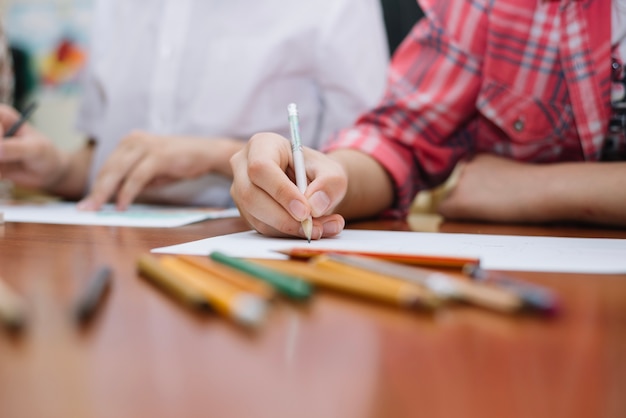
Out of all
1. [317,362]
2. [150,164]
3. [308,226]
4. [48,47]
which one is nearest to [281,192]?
[308,226]

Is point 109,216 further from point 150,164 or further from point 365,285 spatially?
point 365,285

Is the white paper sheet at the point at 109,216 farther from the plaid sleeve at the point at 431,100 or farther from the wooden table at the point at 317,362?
the wooden table at the point at 317,362

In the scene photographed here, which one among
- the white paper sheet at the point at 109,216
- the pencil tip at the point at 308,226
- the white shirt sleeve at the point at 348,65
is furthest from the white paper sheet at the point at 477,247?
the white shirt sleeve at the point at 348,65

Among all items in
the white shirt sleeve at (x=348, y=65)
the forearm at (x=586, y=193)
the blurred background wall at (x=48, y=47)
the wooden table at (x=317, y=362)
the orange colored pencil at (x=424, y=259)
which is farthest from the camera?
the blurred background wall at (x=48, y=47)

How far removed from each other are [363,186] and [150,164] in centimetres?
26

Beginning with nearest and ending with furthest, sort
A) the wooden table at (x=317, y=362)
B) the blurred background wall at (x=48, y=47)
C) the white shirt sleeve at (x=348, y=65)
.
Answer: the wooden table at (x=317, y=362)
the white shirt sleeve at (x=348, y=65)
the blurred background wall at (x=48, y=47)

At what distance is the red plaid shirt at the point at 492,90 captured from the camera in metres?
0.64

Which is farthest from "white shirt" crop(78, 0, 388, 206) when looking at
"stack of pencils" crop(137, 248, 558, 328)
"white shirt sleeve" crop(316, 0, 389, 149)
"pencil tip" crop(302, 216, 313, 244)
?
"stack of pencils" crop(137, 248, 558, 328)

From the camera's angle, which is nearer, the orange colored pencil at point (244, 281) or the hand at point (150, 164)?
the orange colored pencil at point (244, 281)

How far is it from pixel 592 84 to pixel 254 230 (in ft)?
1.26

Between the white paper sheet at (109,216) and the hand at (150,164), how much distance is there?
2 centimetres

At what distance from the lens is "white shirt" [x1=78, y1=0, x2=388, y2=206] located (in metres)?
0.90

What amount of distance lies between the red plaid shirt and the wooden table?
43 centimetres

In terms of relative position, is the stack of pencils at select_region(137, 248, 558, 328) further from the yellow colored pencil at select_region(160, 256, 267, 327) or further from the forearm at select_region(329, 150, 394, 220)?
the forearm at select_region(329, 150, 394, 220)
